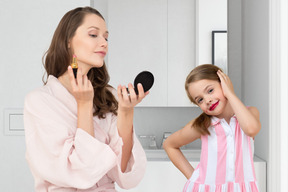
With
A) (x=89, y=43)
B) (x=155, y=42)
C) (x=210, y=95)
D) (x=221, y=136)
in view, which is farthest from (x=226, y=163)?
(x=155, y=42)

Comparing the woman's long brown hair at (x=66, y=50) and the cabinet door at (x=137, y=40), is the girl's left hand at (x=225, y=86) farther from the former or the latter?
the cabinet door at (x=137, y=40)

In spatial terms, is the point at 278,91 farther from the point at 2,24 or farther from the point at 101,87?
the point at 2,24

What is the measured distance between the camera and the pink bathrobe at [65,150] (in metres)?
0.87

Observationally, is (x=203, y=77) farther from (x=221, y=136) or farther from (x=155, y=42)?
(x=155, y=42)

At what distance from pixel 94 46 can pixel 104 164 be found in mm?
337

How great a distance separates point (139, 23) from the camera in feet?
6.57

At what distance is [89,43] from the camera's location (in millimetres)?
965

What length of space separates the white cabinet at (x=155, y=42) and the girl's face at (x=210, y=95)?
2.26 feet

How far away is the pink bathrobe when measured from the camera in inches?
34.2

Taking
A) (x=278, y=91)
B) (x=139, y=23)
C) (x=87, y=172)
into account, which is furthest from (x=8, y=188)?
(x=278, y=91)

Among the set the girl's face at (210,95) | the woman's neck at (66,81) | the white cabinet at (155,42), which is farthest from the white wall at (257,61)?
the woman's neck at (66,81)

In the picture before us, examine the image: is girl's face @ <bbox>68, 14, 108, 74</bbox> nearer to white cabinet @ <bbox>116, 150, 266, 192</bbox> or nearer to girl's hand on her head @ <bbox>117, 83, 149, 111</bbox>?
girl's hand on her head @ <bbox>117, 83, 149, 111</bbox>

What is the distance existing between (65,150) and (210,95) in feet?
A: 2.10

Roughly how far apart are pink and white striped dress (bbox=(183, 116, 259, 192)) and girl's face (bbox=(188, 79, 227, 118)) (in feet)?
0.24
